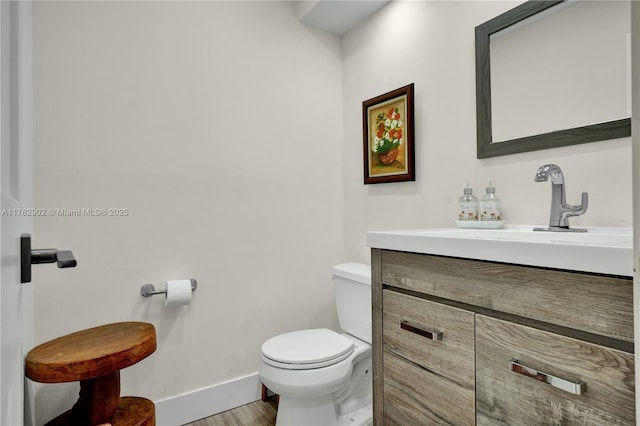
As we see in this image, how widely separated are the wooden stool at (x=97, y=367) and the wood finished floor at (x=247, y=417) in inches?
20.5

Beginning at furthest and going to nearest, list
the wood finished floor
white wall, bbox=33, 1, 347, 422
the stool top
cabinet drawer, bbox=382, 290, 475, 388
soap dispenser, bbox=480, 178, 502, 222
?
the wood finished floor
white wall, bbox=33, 1, 347, 422
soap dispenser, bbox=480, 178, 502, 222
the stool top
cabinet drawer, bbox=382, 290, 475, 388

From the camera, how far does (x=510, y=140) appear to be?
1457mm

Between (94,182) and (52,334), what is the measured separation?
26.0 inches

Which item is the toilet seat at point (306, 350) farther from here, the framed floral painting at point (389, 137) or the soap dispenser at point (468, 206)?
the framed floral painting at point (389, 137)

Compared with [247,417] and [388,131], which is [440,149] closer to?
[388,131]

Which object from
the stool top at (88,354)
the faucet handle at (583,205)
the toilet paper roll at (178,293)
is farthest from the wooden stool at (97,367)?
the faucet handle at (583,205)

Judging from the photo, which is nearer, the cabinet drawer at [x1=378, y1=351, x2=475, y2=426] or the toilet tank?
the cabinet drawer at [x1=378, y1=351, x2=475, y2=426]

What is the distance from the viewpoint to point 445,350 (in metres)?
1.06

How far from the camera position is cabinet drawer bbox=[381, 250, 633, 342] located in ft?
2.41

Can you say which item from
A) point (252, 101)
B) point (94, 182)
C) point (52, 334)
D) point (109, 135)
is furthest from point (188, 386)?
point (252, 101)

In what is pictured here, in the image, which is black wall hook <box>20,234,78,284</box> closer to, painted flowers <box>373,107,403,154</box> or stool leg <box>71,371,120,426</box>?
stool leg <box>71,371,120,426</box>

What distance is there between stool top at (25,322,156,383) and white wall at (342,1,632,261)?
4.23 ft

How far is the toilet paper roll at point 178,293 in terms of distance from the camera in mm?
1679

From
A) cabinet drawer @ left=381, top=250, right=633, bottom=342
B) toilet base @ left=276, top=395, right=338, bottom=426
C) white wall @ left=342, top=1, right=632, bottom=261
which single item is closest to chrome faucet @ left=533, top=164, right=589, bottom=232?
white wall @ left=342, top=1, right=632, bottom=261
